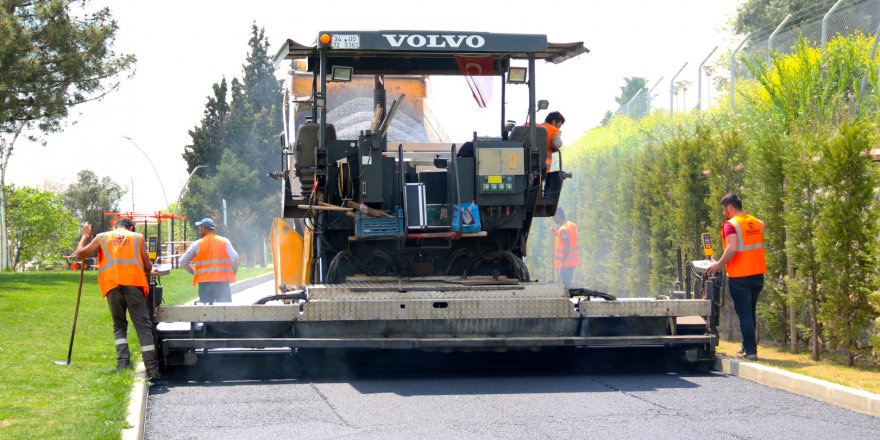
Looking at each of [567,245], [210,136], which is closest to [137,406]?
[567,245]

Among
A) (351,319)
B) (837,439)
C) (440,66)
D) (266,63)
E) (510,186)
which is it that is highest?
(266,63)

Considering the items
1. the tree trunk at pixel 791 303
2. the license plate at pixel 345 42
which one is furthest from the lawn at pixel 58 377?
the tree trunk at pixel 791 303

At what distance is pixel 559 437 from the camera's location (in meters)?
6.79

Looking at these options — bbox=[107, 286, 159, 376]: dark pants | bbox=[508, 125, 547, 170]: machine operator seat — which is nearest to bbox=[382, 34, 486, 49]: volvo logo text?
bbox=[508, 125, 547, 170]: machine operator seat

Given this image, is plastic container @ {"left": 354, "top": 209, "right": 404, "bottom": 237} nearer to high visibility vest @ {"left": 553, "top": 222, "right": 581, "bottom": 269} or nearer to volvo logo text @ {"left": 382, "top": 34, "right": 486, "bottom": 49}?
volvo logo text @ {"left": 382, "top": 34, "right": 486, "bottom": 49}

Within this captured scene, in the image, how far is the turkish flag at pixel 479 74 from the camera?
10.5 m

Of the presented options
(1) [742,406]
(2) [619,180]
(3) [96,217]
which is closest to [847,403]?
(1) [742,406]

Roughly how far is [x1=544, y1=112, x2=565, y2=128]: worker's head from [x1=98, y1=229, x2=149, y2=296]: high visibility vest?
3.86 meters

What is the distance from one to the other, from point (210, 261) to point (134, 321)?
3522mm

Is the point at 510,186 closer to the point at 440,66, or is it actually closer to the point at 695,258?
the point at 440,66

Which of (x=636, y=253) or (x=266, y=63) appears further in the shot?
(x=266, y=63)

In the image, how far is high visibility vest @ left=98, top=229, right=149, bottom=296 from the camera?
9883 mm

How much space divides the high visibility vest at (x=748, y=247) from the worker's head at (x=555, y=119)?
1854 millimetres

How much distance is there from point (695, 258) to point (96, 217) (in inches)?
2689
